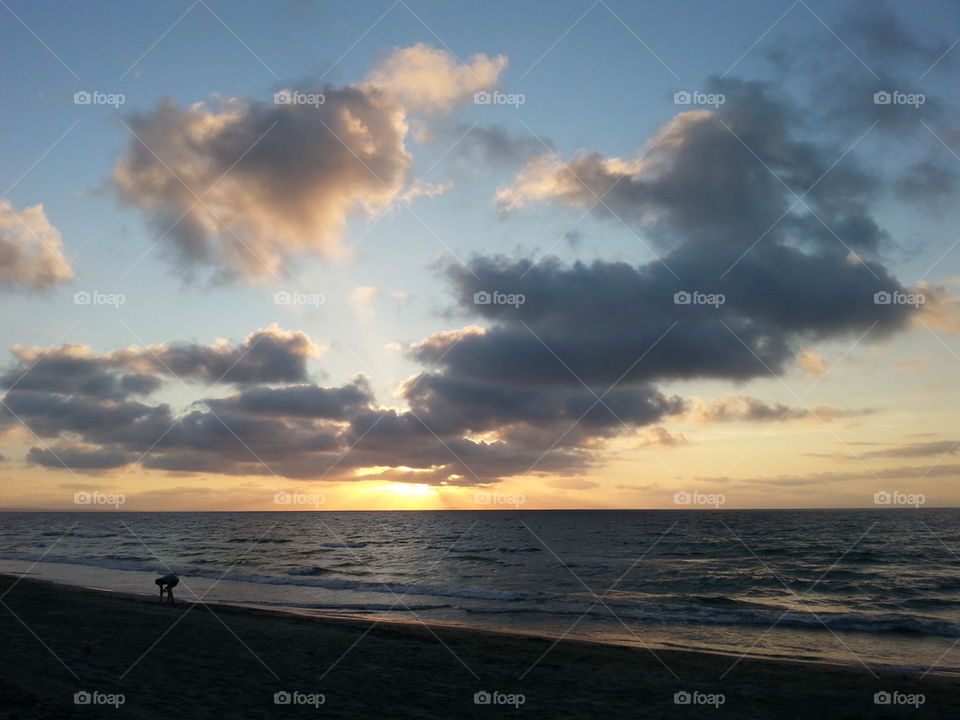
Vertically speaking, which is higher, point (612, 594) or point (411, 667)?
point (612, 594)

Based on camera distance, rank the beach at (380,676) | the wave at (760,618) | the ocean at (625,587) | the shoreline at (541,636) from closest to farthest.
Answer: the beach at (380,676)
the shoreline at (541,636)
the ocean at (625,587)
the wave at (760,618)

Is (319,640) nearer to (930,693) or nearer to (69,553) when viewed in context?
(930,693)

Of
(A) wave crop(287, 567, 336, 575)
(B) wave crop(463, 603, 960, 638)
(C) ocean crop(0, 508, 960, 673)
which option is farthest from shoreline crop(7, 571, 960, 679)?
(A) wave crop(287, 567, 336, 575)

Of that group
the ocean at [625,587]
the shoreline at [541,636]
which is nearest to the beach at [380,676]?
the shoreline at [541,636]

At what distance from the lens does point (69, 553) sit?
205 ft

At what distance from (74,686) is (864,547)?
246ft

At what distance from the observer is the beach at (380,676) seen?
40.4ft

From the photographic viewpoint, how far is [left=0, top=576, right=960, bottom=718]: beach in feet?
40.4

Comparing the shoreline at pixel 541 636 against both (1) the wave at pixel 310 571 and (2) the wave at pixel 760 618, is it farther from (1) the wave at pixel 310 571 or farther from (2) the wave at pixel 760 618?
(1) the wave at pixel 310 571

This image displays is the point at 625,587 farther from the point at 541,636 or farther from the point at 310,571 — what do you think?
the point at 310,571

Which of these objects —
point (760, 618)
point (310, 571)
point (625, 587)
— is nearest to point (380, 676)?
point (760, 618)

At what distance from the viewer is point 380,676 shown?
614 inches

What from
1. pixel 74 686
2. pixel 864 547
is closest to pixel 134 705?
pixel 74 686

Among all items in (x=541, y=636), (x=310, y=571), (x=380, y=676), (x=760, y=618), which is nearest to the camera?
(x=380, y=676)
